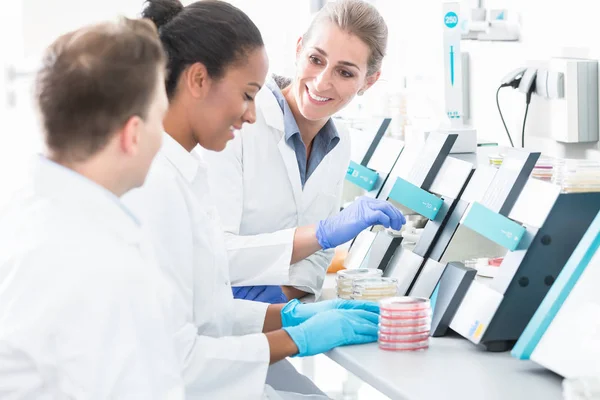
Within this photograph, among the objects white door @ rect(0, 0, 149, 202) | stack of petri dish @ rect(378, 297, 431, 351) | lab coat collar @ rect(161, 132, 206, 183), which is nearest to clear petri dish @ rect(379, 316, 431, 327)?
stack of petri dish @ rect(378, 297, 431, 351)

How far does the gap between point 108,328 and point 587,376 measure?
0.70m

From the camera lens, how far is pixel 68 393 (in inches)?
40.8

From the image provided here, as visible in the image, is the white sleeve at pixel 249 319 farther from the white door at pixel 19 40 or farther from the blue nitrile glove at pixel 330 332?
the white door at pixel 19 40

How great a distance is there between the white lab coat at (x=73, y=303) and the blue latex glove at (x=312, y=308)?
A: 0.67m

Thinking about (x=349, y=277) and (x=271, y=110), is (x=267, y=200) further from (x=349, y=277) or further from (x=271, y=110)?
(x=349, y=277)

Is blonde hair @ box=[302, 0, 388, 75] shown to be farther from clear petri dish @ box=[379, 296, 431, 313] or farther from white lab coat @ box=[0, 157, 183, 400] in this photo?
white lab coat @ box=[0, 157, 183, 400]

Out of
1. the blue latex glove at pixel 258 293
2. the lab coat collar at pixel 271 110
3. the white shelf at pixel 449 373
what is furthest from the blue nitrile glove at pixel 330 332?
the lab coat collar at pixel 271 110

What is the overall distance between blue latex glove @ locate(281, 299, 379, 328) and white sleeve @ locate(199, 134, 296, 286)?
0.17 meters

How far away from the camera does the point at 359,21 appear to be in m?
2.02

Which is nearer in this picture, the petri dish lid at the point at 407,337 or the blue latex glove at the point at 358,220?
the petri dish lid at the point at 407,337

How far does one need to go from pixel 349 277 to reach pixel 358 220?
14 centimetres

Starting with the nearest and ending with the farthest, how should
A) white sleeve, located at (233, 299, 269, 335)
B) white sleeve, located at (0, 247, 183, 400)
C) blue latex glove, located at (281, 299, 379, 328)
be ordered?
white sleeve, located at (0, 247, 183, 400)
blue latex glove, located at (281, 299, 379, 328)
white sleeve, located at (233, 299, 269, 335)

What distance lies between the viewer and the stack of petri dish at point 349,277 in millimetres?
1793

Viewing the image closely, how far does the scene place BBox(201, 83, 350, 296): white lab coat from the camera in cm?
194
